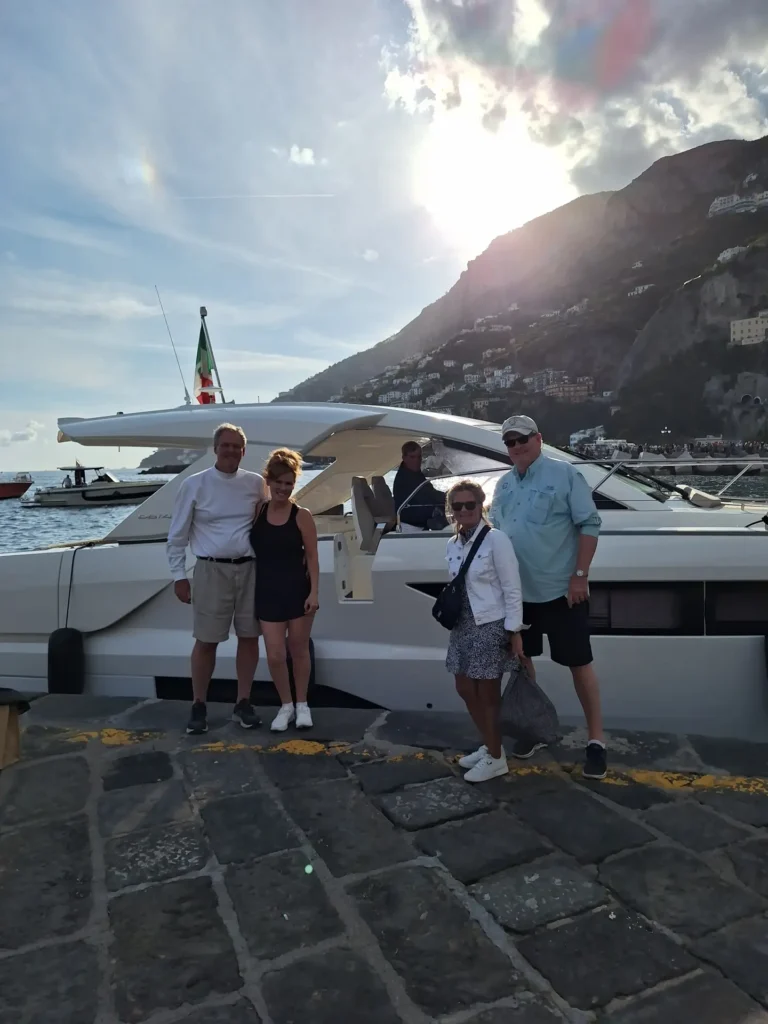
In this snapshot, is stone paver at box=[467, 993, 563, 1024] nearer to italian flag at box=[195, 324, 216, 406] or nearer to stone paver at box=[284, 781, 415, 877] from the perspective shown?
stone paver at box=[284, 781, 415, 877]

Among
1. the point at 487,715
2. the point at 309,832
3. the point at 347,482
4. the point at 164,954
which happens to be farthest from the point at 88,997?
the point at 347,482

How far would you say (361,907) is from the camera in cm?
217

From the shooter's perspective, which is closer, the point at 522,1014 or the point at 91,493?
the point at 522,1014

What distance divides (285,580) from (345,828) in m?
1.44

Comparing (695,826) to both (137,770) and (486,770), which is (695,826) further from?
(137,770)

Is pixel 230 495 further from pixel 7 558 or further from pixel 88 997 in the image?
pixel 88 997

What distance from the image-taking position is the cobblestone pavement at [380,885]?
1.79m

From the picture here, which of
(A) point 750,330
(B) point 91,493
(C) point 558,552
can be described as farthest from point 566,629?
(A) point 750,330

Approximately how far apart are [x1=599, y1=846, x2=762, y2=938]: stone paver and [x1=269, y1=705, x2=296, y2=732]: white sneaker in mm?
1930

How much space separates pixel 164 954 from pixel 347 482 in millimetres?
4201

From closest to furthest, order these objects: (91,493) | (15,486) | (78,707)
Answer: (78,707) < (91,493) < (15,486)

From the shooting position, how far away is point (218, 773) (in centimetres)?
321

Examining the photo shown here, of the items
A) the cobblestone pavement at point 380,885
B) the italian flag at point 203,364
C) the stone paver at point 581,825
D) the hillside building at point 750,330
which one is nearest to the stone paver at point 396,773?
the cobblestone pavement at point 380,885

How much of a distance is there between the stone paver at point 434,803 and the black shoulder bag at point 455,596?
0.73 m
